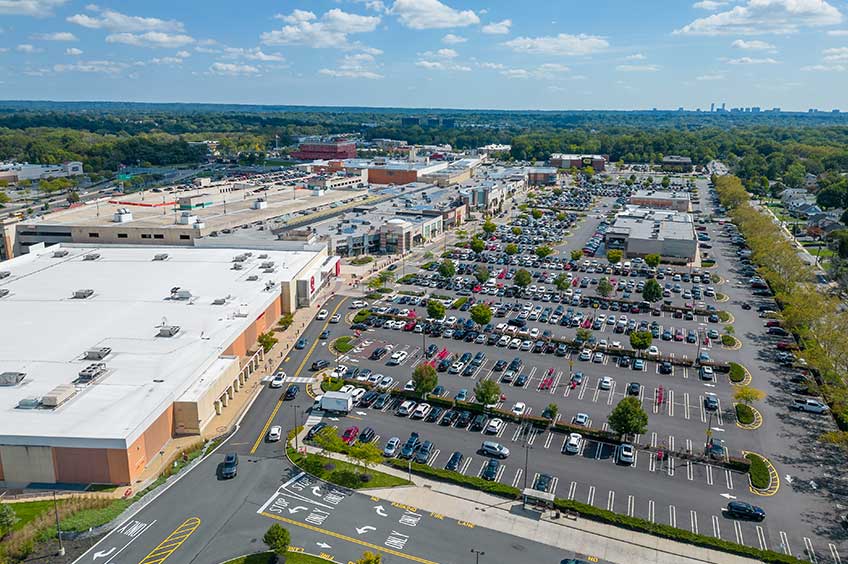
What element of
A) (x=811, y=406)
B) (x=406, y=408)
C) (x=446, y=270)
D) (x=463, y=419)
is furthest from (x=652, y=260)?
(x=406, y=408)

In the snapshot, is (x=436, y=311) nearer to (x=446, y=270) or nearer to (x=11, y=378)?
(x=446, y=270)

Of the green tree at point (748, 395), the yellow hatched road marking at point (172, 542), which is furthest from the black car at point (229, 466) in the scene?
the green tree at point (748, 395)

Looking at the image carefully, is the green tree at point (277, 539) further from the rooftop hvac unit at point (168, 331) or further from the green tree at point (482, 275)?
the green tree at point (482, 275)

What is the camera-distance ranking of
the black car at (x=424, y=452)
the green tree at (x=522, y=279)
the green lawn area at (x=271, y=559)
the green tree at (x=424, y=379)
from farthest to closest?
the green tree at (x=522, y=279)
the green tree at (x=424, y=379)
the black car at (x=424, y=452)
the green lawn area at (x=271, y=559)

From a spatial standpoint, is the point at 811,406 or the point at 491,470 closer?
the point at 491,470

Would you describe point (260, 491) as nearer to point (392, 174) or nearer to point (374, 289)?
point (374, 289)

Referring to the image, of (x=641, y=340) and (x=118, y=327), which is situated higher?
(x=118, y=327)

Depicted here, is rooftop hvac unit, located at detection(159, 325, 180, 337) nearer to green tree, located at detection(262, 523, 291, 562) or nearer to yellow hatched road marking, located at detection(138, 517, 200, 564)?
yellow hatched road marking, located at detection(138, 517, 200, 564)

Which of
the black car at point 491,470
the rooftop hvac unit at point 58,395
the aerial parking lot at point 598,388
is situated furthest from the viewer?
the rooftop hvac unit at point 58,395
